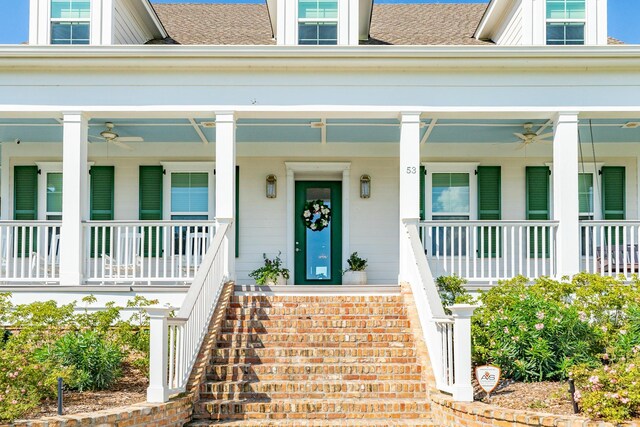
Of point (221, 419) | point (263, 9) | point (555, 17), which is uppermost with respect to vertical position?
point (263, 9)

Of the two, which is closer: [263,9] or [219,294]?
[219,294]

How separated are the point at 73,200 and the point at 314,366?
452cm

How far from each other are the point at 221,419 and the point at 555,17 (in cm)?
824

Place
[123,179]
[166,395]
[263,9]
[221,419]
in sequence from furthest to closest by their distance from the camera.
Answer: [263,9]
[123,179]
[221,419]
[166,395]

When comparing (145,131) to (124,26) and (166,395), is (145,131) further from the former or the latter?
(166,395)

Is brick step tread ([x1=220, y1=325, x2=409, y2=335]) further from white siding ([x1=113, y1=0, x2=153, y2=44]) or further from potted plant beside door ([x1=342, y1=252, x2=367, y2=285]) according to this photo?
white siding ([x1=113, y1=0, x2=153, y2=44])

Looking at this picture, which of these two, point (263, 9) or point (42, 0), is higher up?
point (263, 9)

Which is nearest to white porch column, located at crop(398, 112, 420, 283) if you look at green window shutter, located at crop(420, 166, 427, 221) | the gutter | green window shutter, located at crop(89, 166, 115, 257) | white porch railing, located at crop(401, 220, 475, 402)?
the gutter

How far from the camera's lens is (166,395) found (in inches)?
248

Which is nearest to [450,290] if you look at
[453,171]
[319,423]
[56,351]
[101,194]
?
[319,423]

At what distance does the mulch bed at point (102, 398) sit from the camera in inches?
240

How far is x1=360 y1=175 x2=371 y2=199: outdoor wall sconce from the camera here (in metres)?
12.4

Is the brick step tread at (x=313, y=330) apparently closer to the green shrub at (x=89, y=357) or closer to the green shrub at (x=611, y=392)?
the green shrub at (x=89, y=357)

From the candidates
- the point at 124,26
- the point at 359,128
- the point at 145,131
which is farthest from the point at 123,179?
the point at 359,128
